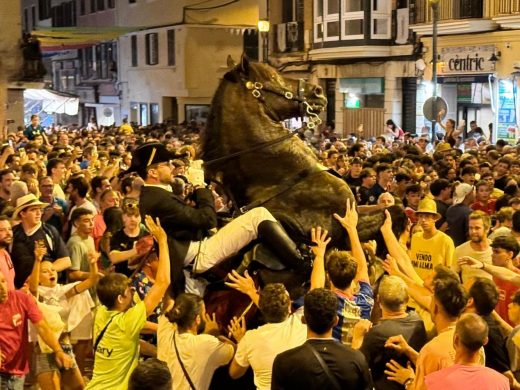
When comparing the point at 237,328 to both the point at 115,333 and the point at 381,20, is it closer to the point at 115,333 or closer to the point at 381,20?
the point at 115,333

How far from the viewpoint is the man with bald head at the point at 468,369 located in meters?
4.53

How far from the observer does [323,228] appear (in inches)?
260

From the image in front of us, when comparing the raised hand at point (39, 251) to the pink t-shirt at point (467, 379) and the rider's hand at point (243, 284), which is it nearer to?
the rider's hand at point (243, 284)

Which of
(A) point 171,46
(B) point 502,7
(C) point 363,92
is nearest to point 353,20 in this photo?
(C) point 363,92

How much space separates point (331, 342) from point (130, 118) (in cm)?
3717

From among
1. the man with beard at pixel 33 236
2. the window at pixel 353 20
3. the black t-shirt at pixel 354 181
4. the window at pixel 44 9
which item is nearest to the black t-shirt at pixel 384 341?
the man with beard at pixel 33 236

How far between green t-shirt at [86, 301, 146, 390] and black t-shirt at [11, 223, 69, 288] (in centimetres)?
189

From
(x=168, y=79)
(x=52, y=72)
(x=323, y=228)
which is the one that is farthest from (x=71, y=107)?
(x=323, y=228)

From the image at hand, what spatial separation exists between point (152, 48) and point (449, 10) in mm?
15117

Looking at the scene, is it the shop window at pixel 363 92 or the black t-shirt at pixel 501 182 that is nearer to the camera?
the black t-shirt at pixel 501 182

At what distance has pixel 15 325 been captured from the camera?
20.5 feet

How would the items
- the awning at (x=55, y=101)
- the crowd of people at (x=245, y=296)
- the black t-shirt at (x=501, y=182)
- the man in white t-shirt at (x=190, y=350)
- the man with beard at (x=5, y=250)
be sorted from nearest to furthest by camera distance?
the crowd of people at (x=245, y=296) < the man in white t-shirt at (x=190, y=350) < the man with beard at (x=5, y=250) < the black t-shirt at (x=501, y=182) < the awning at (x=55, y=101)

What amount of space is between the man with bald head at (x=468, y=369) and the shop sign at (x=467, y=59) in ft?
67.6

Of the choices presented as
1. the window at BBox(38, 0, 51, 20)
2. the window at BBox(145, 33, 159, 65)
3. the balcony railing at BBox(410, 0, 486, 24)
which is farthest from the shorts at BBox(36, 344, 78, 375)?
the window at BBox(38, 0, 51, 20)
